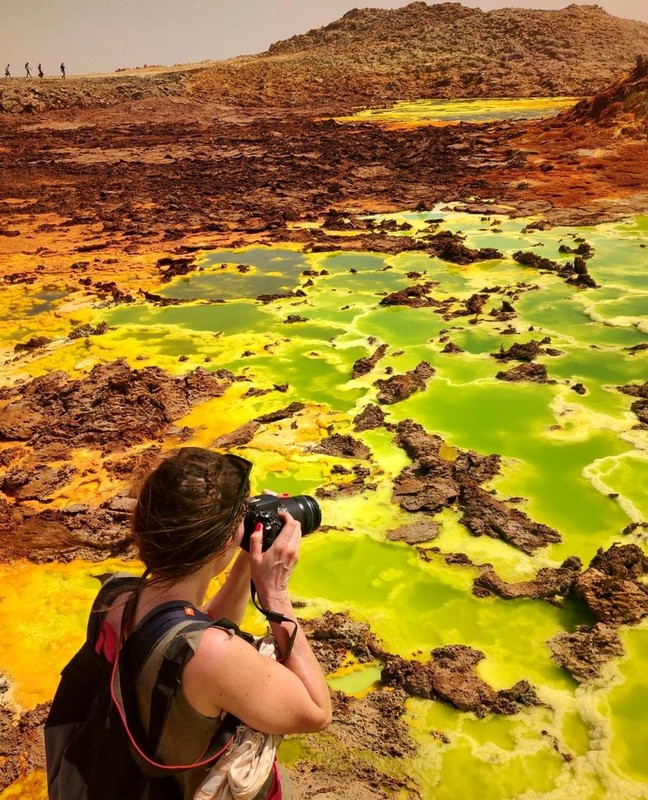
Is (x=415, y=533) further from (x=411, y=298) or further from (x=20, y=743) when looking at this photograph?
(x=411, y=298)

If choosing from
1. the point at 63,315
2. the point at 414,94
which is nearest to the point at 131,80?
the point at 414,94

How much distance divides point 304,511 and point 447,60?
2417 inches

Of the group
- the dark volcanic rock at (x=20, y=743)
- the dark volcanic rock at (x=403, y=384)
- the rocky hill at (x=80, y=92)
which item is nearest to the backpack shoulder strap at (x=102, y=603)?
the dark volcanic rock at (x=20, y=743)

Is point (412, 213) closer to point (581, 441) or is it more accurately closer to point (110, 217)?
point (110, 217)

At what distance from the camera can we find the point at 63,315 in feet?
36.9

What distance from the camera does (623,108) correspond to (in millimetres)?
26156

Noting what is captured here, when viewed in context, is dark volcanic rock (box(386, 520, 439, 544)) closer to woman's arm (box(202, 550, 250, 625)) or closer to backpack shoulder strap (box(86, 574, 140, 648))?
woman's arm (box(202, 550, 250, 625))

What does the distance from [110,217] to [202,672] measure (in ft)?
59.8

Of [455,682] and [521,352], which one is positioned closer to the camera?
[455,682]

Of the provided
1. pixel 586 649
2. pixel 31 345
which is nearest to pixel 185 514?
pixel 586 649

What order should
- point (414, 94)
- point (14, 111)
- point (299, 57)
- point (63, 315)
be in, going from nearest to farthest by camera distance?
1. point (63, 315)
2. point (14, 111)
3. point (414, 94)
4. point (299, 57)

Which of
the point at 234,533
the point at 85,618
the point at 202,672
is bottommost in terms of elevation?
the point at 85,618

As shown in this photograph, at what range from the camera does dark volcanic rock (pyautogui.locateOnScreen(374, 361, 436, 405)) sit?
777 centimetres

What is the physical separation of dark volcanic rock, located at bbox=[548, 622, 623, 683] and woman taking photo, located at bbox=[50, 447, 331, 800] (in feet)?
9.33
